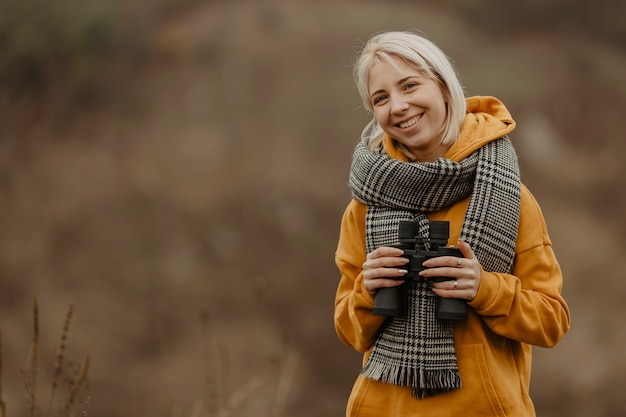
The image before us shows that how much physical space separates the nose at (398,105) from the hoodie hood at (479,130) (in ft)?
0.46

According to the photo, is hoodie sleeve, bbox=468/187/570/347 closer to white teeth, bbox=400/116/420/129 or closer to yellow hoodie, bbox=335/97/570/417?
yellow hoodie, bbox=335/97/570/417

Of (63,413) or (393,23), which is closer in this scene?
(63,413)

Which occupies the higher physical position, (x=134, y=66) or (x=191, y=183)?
(x=134, y=66)

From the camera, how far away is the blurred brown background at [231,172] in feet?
25.7

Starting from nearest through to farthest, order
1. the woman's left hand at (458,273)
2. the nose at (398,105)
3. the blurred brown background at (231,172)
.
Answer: the woman's left hand at (458,273) → the nose at (398,105) → the blurred brown background at (231,172)

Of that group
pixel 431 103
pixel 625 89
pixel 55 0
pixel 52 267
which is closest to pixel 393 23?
pixel 625 89

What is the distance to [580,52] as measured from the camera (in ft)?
26.3

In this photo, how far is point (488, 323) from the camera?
5.57 feet

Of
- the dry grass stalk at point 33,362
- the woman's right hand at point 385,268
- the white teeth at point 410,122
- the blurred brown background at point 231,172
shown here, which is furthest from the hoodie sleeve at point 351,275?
the blurred brown background at point 231,172

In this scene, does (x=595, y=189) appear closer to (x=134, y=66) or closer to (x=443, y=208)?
(x=134, y=66)

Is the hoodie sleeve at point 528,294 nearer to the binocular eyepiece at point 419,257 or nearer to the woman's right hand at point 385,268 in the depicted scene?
the binocular eyepiece at point 419,257

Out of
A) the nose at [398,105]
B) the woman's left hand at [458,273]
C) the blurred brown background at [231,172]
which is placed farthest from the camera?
the blurred brown background at [231,172]

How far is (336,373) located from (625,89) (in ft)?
13.0

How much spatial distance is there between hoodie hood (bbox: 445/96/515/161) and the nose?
142 mm
